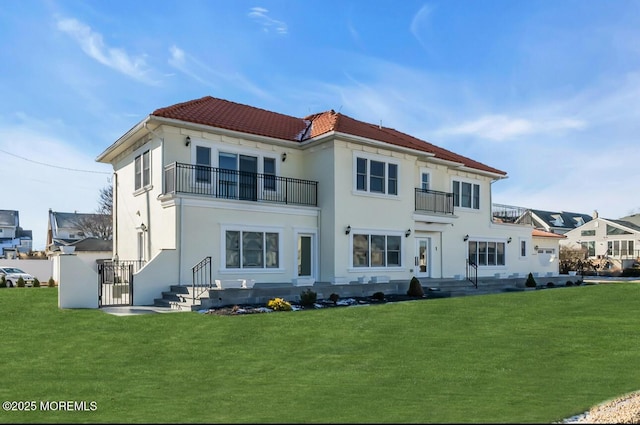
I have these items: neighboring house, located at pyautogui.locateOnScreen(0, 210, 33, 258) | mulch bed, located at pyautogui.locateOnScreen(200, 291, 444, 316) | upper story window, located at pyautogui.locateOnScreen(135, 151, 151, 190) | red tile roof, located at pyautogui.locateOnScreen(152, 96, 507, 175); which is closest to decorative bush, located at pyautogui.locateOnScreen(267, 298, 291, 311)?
mulch bed, located at pyautogui.locateOnScreen(200, 291, 444, 316)

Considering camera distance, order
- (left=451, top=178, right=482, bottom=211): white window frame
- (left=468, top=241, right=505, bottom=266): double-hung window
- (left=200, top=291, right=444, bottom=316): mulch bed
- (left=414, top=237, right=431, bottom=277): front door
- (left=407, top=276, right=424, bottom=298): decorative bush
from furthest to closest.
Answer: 1. (left=468, top=241, right=505, bottom=266): double-hung window
2. (left=451, top=178, right=482, bottom=211): white window frame
3. (left=414, top=237, right=431, bottom=277): front door
4. (left=407, top=276, right=424, bottom=298): decorative bush
5. (left=200, top=291, right=444, bottom=316): mulch bed

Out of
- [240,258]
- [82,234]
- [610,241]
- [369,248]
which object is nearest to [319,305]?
[240,258]

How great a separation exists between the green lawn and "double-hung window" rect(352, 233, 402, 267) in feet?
19.2

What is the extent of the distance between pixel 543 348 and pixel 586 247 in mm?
59810

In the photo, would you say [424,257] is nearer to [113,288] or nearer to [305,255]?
[305,255]

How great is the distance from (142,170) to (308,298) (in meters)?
9.26

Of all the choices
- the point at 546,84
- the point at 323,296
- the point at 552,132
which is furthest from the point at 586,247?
the point at 323,296

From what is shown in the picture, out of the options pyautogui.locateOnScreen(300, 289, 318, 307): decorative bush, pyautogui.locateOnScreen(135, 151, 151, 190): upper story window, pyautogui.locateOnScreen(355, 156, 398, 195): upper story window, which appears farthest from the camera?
pyautogui.locateOnScreen(355, 156, 398, 195): upper story window

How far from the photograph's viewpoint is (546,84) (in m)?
19.4

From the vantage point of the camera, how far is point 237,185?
65.3 ft

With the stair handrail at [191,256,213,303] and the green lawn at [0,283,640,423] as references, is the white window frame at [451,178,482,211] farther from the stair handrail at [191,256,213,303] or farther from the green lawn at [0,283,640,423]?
the stair handrail at [191,256,213,303]

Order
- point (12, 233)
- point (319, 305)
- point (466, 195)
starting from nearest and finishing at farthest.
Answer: point (319, 305)
point (466, 195)
point (12, 233)

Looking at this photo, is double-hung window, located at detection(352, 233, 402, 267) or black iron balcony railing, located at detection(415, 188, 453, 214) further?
black iron balcony railing, located at detection(415, 188, 453, 214)

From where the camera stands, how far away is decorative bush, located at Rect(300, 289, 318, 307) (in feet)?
53.3
